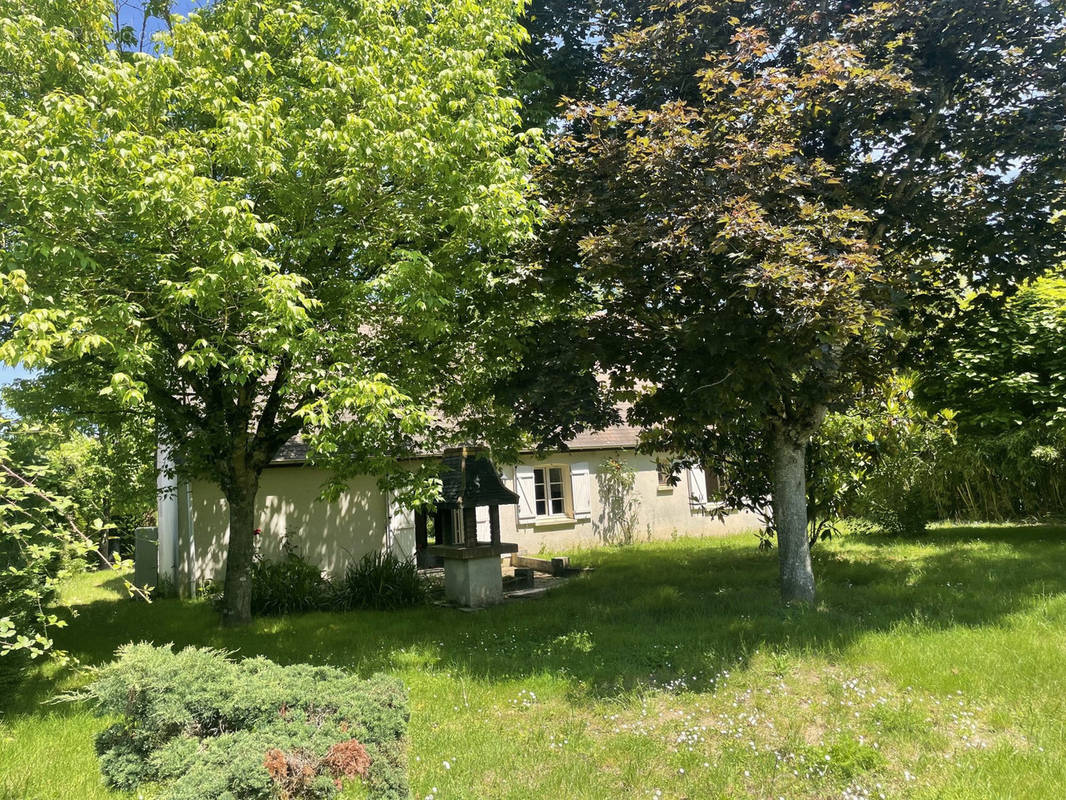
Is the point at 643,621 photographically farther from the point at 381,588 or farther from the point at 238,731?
the point at 238,731

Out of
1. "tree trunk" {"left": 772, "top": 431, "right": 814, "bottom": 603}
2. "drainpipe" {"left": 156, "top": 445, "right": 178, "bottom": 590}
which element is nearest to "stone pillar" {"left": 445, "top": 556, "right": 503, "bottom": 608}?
"tree trunk" {"left": 772, "top": 431, "right": 814, "bottom": 603}

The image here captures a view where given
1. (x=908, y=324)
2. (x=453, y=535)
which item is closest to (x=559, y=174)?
(x=908, y=324)

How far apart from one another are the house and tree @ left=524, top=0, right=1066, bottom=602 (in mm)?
4297

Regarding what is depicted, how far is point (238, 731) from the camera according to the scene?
4.07 m

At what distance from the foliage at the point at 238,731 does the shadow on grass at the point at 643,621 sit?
2.34m

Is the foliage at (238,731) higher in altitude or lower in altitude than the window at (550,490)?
lower

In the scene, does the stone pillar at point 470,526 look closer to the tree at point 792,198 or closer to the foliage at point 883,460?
the tree at point 792,198

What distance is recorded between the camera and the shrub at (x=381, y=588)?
10.8 meters

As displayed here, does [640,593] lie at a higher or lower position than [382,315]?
lower

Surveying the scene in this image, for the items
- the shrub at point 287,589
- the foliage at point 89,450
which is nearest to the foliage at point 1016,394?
the shrub at point 287,589

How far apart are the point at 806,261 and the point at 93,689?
6.31 metres

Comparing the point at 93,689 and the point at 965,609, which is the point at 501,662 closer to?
the point at 93,689

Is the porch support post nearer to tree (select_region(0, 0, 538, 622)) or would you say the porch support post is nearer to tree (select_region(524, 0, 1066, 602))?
tree (select_region(524, 0, 1066, 602))

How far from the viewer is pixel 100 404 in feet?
28.2
